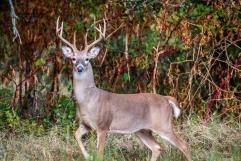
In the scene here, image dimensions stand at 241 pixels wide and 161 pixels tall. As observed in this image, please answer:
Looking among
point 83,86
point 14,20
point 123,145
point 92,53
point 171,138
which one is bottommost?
point 123,145

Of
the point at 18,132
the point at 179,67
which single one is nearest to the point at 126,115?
the point at 18,132

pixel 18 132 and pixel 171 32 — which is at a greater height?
pixel 171 32

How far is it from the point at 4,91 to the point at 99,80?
135cm

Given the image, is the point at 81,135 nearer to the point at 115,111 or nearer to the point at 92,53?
the point at 115,111

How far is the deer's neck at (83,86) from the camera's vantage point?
959cm

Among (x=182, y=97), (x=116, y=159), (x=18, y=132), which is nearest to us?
(x=116, y=159)

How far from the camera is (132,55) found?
39.0 ft

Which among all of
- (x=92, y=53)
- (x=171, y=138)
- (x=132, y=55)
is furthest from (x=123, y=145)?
(x=132, y=55)

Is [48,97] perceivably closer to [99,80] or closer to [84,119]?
[99,80]

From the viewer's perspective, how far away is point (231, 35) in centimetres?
1184

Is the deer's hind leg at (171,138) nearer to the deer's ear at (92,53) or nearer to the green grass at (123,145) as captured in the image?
the green grass at (123,145)

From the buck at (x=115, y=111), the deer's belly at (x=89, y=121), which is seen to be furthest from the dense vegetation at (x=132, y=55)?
the deer's belly at (x=89, y=121)

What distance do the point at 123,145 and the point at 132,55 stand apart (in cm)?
209

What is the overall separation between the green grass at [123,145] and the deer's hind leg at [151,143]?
0.08 meters
